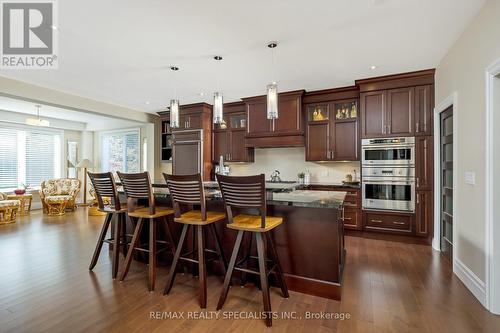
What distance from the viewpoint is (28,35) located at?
2.66 m

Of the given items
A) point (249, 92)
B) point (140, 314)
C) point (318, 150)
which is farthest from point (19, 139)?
point (318, 150)

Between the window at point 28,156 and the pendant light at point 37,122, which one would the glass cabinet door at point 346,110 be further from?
the window at point 28,156

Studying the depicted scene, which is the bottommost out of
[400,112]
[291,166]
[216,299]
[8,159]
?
[216,299]

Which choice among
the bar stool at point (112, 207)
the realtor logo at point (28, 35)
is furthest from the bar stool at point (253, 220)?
the realtor logo at point (28, 35)

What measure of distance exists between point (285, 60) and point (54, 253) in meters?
4.21

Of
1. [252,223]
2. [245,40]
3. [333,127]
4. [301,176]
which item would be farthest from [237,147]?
[252,223]

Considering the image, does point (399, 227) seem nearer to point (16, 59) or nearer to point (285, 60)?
point (285, 60)

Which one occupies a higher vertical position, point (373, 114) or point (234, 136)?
point (373, 114)

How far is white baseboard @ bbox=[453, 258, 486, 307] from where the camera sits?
214 cm

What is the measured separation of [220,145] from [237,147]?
48 cm

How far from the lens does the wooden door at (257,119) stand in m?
5.00

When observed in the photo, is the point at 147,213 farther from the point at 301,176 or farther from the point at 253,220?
the point at 301,176

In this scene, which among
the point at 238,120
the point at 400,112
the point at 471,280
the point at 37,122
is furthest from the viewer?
the point at 238,120

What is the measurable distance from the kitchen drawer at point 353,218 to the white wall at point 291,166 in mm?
816
